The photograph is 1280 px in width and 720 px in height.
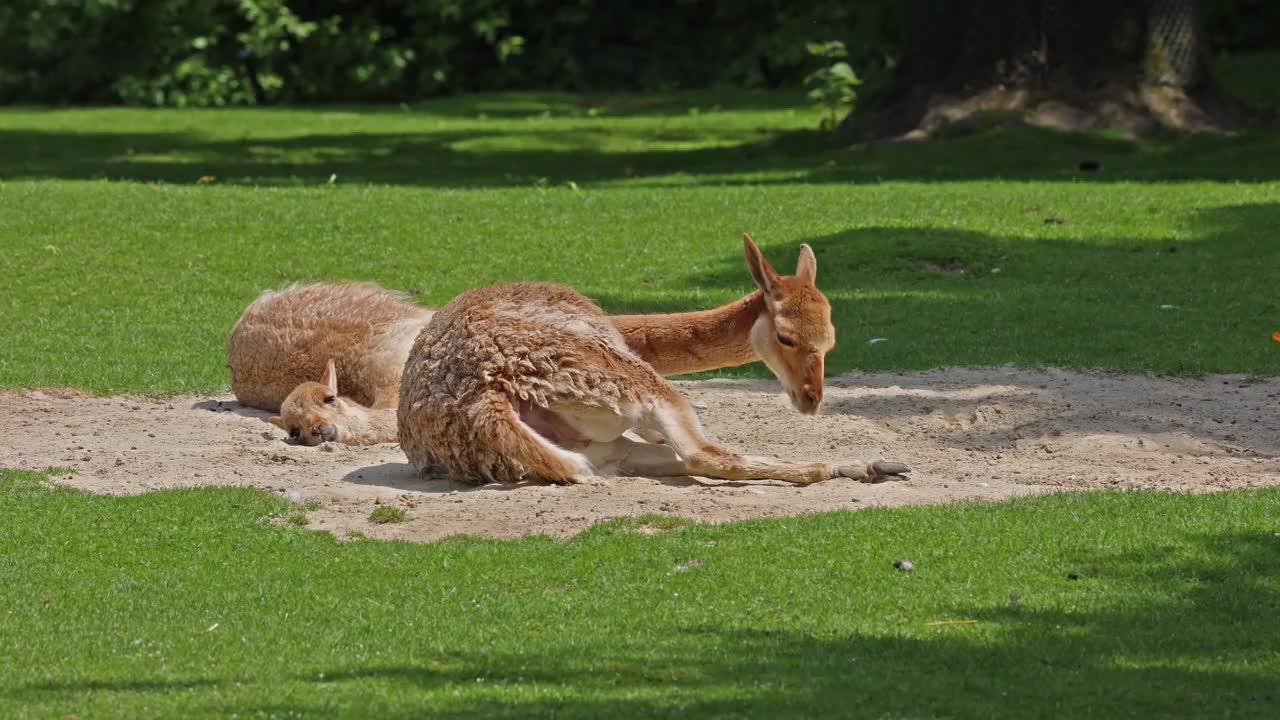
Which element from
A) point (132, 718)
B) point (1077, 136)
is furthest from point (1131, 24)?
point (132, 718)

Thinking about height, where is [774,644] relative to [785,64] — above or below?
above

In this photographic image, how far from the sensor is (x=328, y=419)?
10617 mm

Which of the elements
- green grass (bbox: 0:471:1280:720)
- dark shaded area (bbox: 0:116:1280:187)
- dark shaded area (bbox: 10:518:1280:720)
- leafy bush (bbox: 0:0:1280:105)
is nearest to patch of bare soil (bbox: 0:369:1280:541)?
green grass (bbox: 0:471:1280:720)

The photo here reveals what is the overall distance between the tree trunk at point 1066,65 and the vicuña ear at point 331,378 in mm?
13059

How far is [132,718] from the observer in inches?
219

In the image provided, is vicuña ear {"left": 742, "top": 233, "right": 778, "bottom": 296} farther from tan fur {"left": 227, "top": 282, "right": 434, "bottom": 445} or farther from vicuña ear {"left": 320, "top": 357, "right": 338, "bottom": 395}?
vicuña ear {"left": 320, "top": 357, "right": 338, "bottom": 395}

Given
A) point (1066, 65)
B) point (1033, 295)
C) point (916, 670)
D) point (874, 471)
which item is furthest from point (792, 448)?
point (1066, 65)

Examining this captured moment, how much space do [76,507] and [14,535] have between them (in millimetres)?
556

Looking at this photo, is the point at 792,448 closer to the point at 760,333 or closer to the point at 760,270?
the point at 760,333

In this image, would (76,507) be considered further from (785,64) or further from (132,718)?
(785,64)

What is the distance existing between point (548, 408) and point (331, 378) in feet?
7.67

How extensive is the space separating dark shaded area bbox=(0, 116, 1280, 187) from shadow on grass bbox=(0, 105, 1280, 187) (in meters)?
0.02

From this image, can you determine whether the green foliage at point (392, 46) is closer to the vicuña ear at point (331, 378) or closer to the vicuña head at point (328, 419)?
the vicuña ear at point (331, 378)

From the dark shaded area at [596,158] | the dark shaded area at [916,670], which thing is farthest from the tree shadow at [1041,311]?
the dark shaded area at [916,670]
